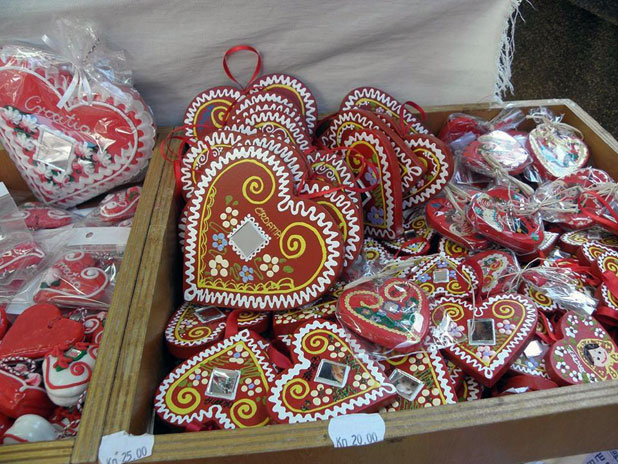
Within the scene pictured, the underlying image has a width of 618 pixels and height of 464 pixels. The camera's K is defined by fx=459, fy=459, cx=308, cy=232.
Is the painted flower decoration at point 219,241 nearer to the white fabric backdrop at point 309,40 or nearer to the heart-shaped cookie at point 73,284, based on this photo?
the heart-shaped cookie at point 73,284

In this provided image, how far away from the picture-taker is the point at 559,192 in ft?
3.78

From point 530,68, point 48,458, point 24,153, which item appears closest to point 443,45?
point 24,153

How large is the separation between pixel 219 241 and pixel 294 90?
1.65 feet

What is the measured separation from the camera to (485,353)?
0.87 metres

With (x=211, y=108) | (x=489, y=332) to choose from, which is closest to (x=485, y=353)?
(x=489, y=332)

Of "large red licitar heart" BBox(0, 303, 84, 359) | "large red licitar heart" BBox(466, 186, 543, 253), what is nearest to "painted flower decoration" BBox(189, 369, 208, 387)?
"large red licitar heart" BBox(0, 303, 84, 359)

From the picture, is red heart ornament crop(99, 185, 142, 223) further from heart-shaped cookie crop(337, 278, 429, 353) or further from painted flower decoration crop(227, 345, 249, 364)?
heart-shaped cookie crop(337, 278, 429, 353)

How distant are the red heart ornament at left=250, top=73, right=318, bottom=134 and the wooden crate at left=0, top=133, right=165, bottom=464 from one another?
1.31ft

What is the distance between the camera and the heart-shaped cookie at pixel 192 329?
35.9 inches

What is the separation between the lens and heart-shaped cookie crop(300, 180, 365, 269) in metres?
0.96

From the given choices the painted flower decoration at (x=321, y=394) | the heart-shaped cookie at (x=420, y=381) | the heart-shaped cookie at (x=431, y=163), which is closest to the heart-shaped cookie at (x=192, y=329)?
the painted flower decoration at (x=321, y=394)

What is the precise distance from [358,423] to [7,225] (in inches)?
38.0

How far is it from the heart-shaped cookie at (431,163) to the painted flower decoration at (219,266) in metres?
0.49

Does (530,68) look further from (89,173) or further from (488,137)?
(89,173)
